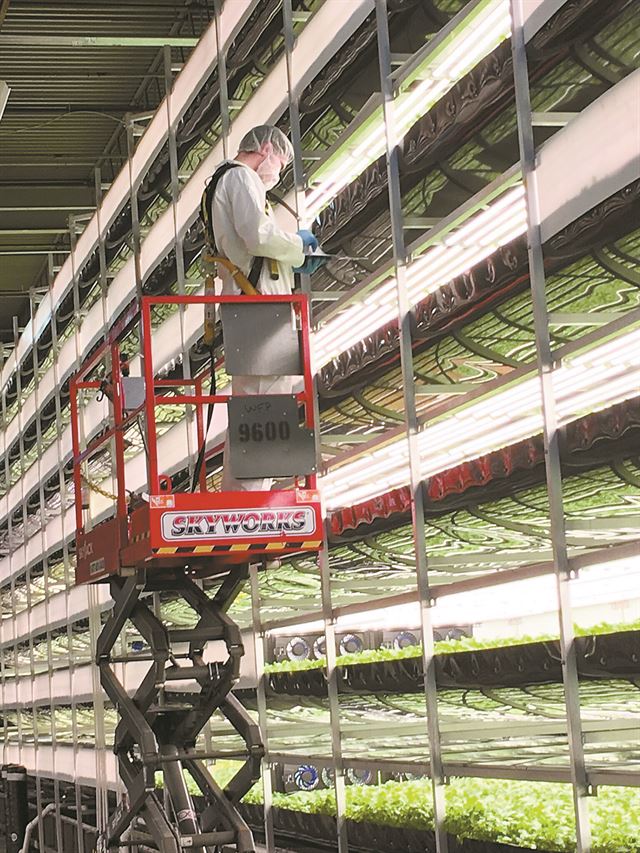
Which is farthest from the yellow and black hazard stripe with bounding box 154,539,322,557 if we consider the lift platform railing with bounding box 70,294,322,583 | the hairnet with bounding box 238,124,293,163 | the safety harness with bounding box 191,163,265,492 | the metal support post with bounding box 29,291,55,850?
the metal support post with bounding box 29,291,55,850

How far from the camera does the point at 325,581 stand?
333 inches

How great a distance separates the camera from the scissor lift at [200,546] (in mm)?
7480

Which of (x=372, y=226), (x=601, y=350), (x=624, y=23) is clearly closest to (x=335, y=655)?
(x=372, y=226)

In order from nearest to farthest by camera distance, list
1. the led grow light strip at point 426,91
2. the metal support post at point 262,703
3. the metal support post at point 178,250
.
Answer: the led grow light strip at point 426,91
the metal support post at point 262,703
the metal support post at point 178,250

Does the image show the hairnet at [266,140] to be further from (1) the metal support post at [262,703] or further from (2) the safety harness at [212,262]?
(1) the metal support post at [262,703]

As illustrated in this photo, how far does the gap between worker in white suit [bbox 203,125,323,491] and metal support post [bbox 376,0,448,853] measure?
0.55m

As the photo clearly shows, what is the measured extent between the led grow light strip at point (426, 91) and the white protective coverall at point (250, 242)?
0.56 meters

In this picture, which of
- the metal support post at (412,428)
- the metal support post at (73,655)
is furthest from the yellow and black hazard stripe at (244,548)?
the metal support post at (73,655)

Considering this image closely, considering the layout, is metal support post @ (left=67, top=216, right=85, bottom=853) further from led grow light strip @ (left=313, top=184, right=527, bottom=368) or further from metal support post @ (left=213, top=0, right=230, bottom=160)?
led grow light strip @ (left=313, top=184, right=527, bottom=368)

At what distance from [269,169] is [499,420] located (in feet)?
7.59

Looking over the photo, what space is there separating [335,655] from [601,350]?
3542 mm

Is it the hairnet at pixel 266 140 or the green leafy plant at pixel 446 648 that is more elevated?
the hairnet at pixel 266 140

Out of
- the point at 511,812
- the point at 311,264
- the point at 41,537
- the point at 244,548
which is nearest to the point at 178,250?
the point at 311,264

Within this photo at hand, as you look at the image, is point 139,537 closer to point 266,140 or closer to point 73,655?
point 266,140
